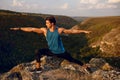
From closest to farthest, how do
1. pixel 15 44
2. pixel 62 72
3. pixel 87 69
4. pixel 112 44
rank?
pixel 62 72
pixel 87 69
pixel 112 44
pixel 15 44

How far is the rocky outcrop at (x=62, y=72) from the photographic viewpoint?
14.7m

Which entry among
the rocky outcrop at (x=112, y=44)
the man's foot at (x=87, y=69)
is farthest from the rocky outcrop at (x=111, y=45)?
the man's foot at (x=87, y=69)

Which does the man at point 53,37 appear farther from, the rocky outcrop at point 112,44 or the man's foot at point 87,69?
the rocky outcrop at point 112,44

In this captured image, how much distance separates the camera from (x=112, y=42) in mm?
50594

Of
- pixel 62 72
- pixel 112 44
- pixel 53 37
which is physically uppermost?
pixel 53 37

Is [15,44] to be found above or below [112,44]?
below

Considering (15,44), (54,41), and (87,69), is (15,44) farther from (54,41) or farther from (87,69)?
(54,41)

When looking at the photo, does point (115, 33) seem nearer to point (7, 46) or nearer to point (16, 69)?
point (7, 46)

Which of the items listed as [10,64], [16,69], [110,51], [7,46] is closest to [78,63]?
[16,69]

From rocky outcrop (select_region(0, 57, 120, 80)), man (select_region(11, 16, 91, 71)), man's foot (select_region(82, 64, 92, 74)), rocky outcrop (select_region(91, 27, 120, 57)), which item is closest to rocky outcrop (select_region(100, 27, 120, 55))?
rocky outcrop (select_region(91, 27, 120, 57))

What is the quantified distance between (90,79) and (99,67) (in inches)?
85.5

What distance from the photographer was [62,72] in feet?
49.3

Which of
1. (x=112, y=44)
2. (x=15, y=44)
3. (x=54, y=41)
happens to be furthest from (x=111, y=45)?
(x=54, y=41)

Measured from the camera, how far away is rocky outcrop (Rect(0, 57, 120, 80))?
14.7 meters
